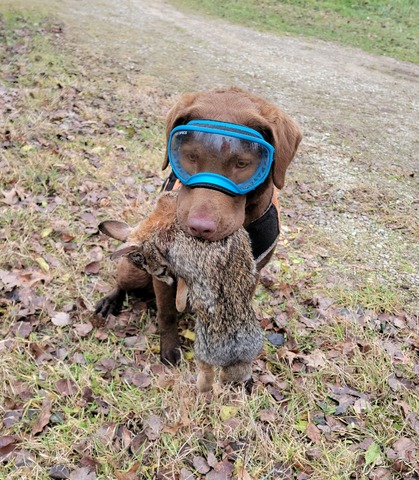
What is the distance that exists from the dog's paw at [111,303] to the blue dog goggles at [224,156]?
60.6 inches

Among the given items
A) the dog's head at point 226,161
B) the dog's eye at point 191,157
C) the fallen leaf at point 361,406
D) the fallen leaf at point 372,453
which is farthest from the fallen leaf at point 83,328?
the fallen leaf at point 372,453

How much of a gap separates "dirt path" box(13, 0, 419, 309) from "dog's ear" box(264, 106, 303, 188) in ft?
7.27

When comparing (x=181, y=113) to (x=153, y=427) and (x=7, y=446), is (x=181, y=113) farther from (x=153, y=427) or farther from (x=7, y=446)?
(x=7, y=446)

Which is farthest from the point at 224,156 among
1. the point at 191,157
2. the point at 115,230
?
the point at 115,230

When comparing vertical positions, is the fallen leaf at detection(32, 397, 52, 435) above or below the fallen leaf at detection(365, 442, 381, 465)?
below

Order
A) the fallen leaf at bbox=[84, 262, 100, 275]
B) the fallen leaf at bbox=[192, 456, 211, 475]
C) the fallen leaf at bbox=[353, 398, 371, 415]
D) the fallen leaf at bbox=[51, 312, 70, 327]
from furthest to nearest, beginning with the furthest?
the fallen leaf at bbox=[84, 262, 100, 275] < the fallen leaf at bbox=[51, 312, 70, 327] < the fallen leaf at bbox=[353, 398, 371, 415] < the fallen leaf at bbox=[192, 456, 211, 475]

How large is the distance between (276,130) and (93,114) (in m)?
5.13

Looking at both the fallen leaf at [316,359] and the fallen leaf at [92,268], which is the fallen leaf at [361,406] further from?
the fallen leaf at [92,268]

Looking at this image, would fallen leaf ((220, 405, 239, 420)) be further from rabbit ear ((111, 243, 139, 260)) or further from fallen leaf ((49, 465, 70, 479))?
rabbit ear ((111, 243, 139, 260))

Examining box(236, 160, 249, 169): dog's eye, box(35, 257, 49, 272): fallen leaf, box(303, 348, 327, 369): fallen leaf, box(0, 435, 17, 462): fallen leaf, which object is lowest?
box(0, 435, 17, 462): fallen leaf

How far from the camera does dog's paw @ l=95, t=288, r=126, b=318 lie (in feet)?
12.6

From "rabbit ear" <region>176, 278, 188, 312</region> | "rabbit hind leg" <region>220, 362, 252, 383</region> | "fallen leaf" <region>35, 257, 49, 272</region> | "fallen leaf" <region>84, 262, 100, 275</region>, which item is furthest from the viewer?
"fallen leaf" <region>84, 262, 100, 275</region>

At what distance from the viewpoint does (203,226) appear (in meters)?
2.50

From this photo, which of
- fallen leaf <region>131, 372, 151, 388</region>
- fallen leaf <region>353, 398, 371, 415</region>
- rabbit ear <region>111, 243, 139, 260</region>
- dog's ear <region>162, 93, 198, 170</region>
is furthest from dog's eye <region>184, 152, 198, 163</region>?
fallen leaf <region>353, 398, 371, 415</region>
